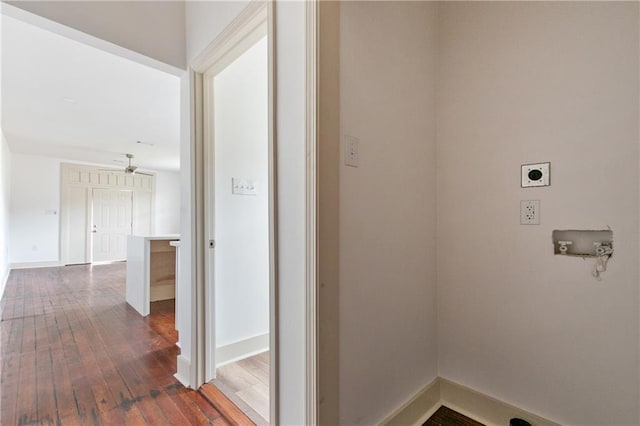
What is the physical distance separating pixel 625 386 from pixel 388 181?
4.16 feet

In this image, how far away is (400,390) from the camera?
55.7 inches

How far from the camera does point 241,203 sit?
89.0 inches

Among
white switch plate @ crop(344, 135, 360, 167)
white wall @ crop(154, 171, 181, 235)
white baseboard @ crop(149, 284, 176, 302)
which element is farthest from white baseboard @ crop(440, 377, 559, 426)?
white wall @ crop(154, 171, 181, 235)

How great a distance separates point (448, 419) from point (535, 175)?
1314 millimetres

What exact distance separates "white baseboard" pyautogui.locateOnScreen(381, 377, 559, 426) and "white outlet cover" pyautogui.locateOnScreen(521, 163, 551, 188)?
1.10 metres

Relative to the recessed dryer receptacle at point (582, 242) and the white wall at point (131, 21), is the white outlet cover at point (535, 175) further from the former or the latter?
the white wall at point (131, 21)

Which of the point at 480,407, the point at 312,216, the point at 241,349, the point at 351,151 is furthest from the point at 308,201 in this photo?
the point at 241,349

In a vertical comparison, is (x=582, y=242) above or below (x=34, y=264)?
above

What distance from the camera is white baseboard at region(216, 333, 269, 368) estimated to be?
7.04ft

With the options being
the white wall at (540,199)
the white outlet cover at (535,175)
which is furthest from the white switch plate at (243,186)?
the white outlet cover at (535,175)

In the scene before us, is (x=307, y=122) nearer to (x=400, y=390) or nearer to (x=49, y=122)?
(x=400, y=390)

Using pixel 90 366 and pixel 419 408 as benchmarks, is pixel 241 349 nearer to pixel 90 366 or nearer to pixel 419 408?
pixel 90 366

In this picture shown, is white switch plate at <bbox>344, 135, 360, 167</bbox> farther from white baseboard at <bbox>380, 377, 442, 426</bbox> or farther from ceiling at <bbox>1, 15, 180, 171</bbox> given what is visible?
ceiling at <bbox>1, 15, 180, 171</bbox>

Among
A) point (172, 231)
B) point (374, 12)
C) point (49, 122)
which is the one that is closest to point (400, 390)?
point (374, 12)
